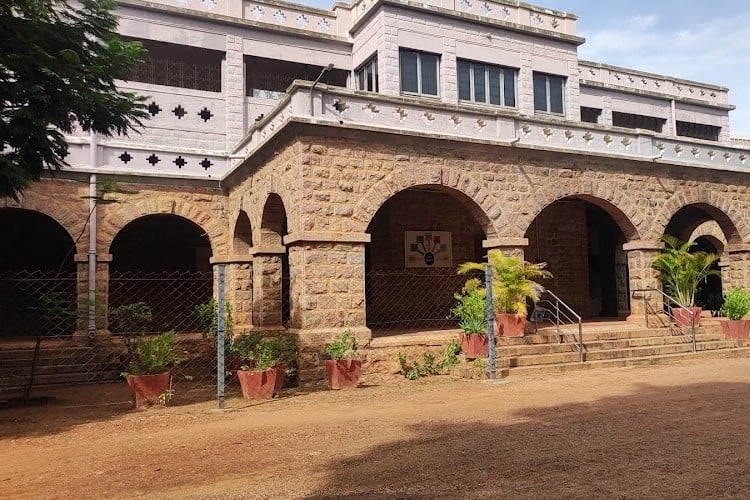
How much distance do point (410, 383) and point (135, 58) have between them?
18.9ft

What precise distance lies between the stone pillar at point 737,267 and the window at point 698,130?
740 cm

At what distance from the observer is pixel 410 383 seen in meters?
8.66

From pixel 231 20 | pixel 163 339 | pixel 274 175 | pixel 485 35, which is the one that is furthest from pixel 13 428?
pixel 485 35

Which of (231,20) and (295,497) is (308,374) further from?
(231,20)

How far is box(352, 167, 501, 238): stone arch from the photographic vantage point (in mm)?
9422

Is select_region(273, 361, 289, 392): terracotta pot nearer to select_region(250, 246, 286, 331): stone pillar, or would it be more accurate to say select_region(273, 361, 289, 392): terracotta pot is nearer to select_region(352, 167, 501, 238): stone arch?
select_region(352, 167, 501, 238): stone arch

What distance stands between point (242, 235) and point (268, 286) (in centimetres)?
195

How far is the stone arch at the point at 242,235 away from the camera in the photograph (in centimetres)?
1236

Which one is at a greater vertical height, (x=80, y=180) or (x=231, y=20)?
(x=231, y=20)

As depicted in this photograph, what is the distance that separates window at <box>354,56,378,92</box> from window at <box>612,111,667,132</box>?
7928mm

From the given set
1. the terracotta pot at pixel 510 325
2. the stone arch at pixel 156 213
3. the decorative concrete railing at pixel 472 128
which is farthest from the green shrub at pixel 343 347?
the stone arch at pixel 156 213

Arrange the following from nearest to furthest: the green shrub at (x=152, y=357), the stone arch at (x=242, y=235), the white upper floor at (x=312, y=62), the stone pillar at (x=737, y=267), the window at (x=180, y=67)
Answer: the green shrub at (x=152, y=357) < the stone arch at (x=242, y=235) < the stone pillar at (x=737, y=267) < the white upper floor at (x=312, y=62) < the window at (x=180, y=67)

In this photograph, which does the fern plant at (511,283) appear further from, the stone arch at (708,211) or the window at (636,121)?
the window at (636,121)

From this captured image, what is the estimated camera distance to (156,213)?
12.4 m
